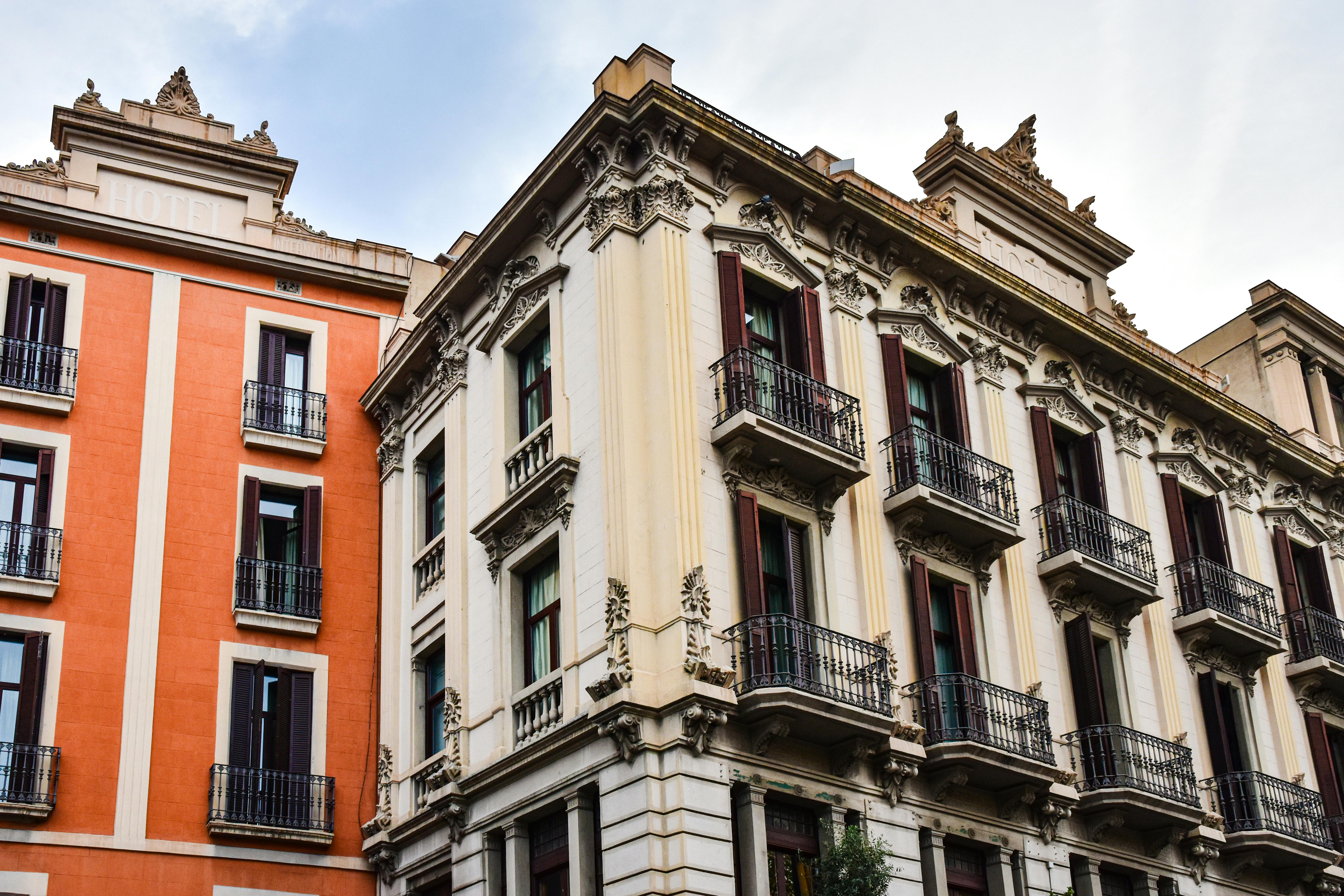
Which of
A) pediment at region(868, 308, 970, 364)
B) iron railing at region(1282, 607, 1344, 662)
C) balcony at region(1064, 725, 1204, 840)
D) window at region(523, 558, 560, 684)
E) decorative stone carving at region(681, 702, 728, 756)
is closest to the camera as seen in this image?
decorative stone carving at region(681, 702, 728, 756)

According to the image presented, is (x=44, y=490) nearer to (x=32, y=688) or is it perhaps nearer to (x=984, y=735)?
(x=32, y=688)

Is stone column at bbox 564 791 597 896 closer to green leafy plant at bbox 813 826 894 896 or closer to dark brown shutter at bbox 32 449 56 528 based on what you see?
green leafy plant at bbox 813 826 894 896

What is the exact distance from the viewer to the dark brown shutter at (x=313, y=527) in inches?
1104

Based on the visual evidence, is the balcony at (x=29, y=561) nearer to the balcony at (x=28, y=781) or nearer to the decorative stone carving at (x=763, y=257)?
the balcony at (x=28, y=781)

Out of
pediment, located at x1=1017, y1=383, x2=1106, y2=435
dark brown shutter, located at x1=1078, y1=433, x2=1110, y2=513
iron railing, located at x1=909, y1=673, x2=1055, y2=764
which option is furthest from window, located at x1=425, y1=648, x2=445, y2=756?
dark brown shutter, located at x1=1078, y1=433, x2=1110, y2=513

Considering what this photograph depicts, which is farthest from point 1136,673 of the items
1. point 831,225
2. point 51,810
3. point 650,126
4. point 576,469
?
point 51,810

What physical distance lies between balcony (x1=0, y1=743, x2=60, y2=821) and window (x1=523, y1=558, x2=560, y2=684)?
825cm

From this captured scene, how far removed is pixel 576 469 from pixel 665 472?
1.96 meters

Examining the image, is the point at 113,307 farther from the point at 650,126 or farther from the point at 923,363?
the point at 923,363

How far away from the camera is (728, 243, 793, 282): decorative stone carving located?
23.7 metres

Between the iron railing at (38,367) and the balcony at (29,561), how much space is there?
268 centimetres

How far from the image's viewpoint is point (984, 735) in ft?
72.1

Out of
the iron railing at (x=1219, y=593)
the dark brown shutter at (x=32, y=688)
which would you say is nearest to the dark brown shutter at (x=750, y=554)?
the iron railing at (x=1219, y=593)

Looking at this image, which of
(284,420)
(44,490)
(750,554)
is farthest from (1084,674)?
(44,490)
